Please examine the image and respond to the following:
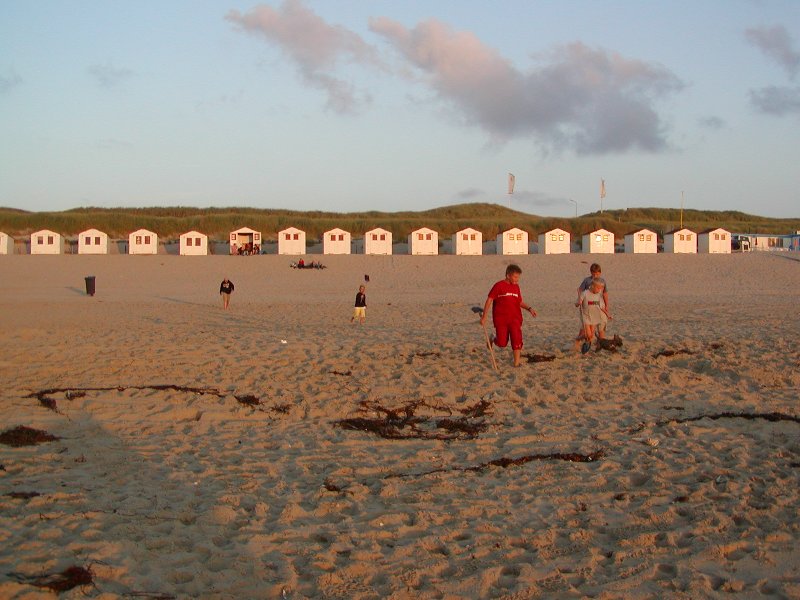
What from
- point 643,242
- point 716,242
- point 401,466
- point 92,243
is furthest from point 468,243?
point 401,466

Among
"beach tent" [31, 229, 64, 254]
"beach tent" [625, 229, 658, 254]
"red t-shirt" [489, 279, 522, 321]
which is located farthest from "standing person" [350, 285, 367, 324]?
"beach tent" [31, 229, 64, 254]

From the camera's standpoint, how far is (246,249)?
59.2m

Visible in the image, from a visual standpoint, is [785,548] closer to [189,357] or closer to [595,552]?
[595,552]

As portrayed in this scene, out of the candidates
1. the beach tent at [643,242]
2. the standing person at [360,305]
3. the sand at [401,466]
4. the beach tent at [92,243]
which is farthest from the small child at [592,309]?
the beach tent at [92,243]

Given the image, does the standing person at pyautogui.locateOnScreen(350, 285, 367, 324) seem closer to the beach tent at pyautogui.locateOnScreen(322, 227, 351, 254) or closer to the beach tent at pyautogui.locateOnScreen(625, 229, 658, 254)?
the beach tent at pyautogui.locateOnScreen(322, 227, 351, 254)

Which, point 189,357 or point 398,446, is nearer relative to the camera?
point 398,446

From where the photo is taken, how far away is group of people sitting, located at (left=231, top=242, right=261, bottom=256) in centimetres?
5878

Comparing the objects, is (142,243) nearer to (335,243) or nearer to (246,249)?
(246,249)

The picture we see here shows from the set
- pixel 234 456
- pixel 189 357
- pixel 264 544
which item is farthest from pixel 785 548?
pixel 189 357

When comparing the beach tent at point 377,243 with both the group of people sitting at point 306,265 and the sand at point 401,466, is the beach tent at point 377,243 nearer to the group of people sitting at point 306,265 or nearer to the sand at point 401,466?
the group of people sitting at point 306,265

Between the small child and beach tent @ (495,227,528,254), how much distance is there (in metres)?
47.7

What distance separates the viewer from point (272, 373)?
1023 cm

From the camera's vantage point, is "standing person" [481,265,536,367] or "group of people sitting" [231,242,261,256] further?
"group of people sitting" [231,242,261,256]

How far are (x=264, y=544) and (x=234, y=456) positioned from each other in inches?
86.3
